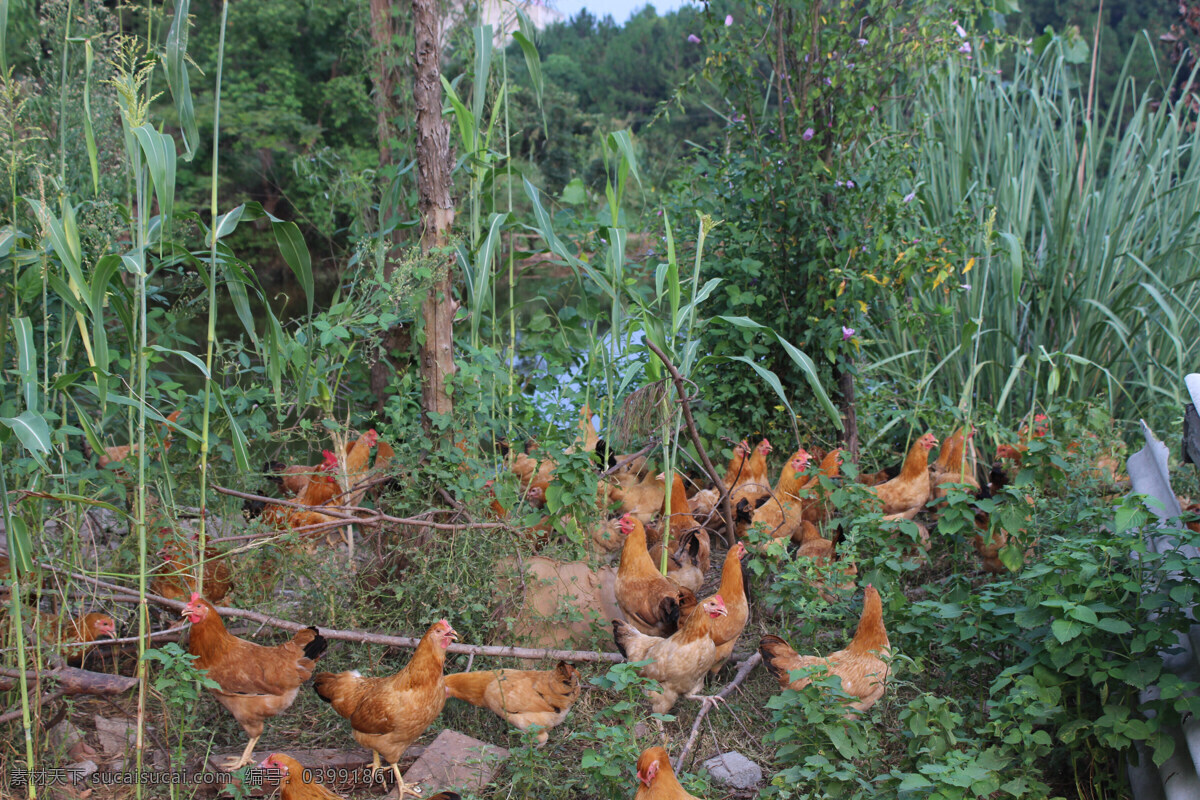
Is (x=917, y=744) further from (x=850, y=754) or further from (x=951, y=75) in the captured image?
(x=951, y=75)

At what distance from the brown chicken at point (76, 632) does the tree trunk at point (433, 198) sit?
4.33 feet

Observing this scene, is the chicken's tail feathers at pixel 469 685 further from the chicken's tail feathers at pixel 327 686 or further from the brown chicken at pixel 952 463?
the brown chicken at pixel 952 463

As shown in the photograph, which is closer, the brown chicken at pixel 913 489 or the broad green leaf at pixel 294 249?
the broad green leaf at pixel 294 249

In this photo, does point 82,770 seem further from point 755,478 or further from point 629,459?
point 755,478

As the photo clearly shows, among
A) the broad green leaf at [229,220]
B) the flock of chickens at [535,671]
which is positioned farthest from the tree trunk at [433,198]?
the broad green leaf at [229,220]

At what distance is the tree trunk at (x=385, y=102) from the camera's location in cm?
473

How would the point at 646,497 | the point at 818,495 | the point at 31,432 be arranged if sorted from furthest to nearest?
the point at 646,497, the point at 818,495, the point at 31,432

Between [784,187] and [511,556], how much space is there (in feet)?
7.79

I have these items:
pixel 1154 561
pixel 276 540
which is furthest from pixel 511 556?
pixel 1154 561

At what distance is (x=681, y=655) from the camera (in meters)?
2.75

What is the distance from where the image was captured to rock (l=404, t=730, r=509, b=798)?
2.49 metres

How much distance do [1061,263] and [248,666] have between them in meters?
4.91

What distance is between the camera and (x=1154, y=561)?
2.41 meters

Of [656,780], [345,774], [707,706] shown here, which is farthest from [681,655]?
[345,774]
